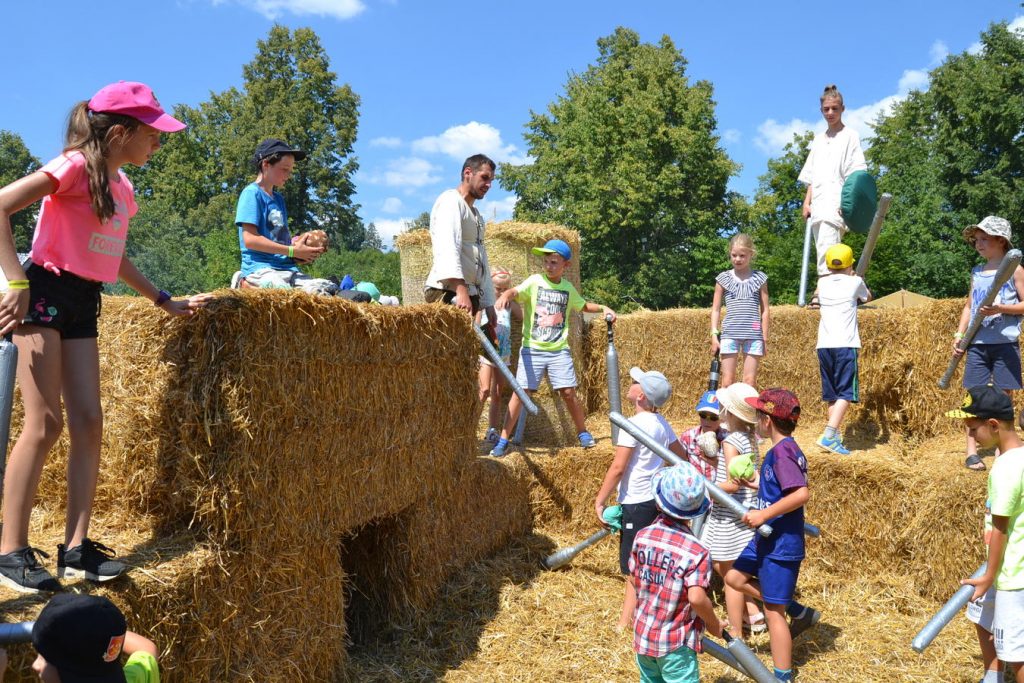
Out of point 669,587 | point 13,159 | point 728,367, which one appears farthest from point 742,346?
point 13,159

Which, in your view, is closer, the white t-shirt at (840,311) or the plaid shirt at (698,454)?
the plaid shirt at (698,454)

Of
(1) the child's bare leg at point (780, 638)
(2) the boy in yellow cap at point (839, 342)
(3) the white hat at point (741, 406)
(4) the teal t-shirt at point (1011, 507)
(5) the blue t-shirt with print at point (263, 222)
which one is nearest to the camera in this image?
(4) the teal t-shirt at point (1011, 507)

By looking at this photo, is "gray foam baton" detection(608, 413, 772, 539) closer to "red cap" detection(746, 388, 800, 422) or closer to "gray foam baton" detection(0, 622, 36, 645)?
"red cap" detection(746, 388, 800, 422)

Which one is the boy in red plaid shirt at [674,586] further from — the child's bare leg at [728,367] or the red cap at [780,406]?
the child's bare leg at [728,367]

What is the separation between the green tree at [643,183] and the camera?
3109 cm

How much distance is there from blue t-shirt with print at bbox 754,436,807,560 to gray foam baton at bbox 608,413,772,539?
0.09 meters

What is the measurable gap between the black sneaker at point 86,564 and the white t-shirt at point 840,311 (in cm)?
578

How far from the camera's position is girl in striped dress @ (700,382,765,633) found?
5.16 m

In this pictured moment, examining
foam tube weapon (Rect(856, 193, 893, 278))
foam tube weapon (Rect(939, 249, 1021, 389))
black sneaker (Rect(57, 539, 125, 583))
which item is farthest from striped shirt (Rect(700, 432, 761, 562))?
black sneaker (Rect(57, 539, 125, 583))

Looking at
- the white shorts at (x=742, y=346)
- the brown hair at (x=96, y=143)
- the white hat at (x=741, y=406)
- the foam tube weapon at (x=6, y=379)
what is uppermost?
the brown hair at (x=96, y=143)

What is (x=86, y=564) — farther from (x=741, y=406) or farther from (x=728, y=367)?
(x=728, y=367)

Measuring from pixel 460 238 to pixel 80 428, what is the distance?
350 cm

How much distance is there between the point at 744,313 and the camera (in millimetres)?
7320

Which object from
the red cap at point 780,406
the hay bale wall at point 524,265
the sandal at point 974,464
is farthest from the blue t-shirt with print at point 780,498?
the hay bale wall at point 524,265
